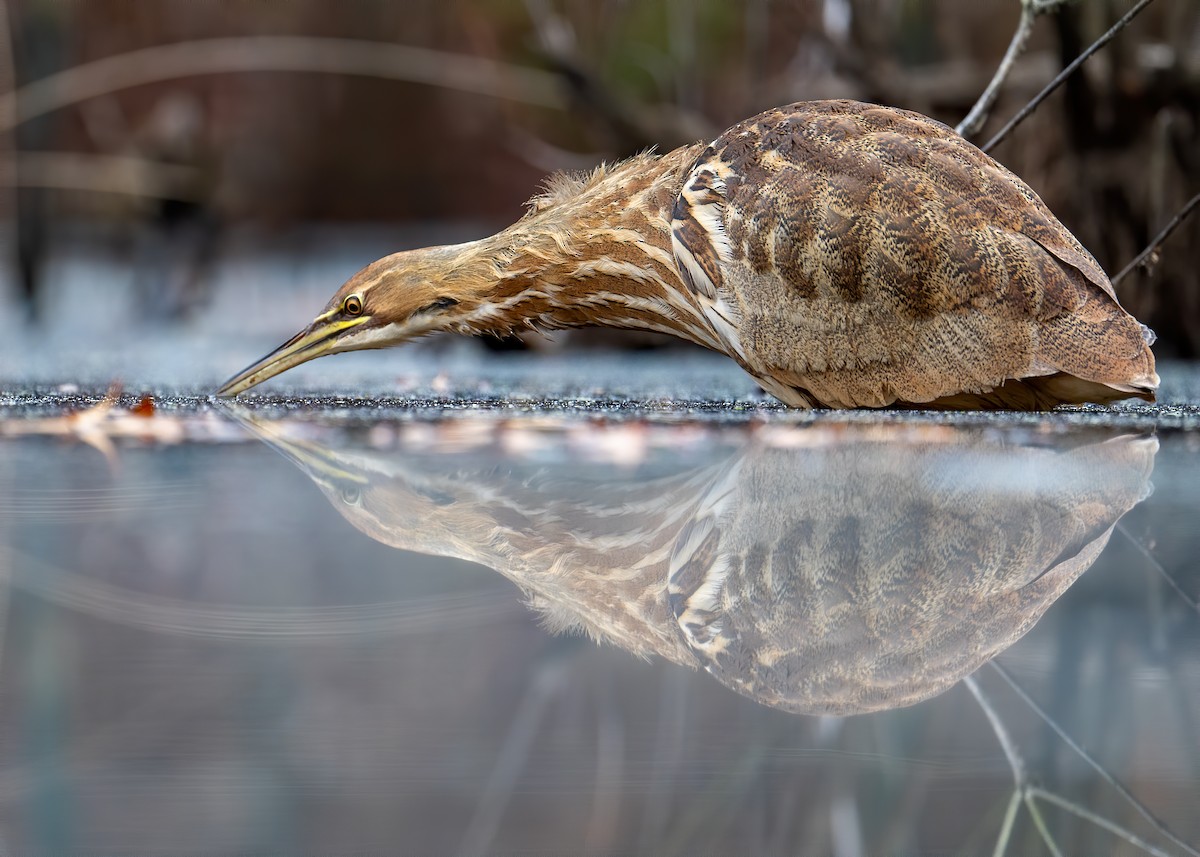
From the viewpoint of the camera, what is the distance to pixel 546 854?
2.06 feet

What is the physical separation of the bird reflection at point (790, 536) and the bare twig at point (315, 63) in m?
3.60

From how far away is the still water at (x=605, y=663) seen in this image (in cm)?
65

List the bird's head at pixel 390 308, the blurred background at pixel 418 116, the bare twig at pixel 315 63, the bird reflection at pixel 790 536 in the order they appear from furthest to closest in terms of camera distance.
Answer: the bare twig at pixel 315 63
the blurred background at pixel 418 116
the bird's head at pixel 390 308
the bird reflection at pixel 790 536

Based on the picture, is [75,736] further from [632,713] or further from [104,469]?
[104,469]

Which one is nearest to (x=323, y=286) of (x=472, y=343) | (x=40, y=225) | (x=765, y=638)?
(x=40, y=225)

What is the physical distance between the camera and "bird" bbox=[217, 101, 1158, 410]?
1.77 m

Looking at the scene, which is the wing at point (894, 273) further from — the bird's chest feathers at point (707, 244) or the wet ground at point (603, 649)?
the wet ground at point (603, 649)

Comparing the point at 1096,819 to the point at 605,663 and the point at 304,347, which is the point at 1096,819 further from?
the point at 304,347

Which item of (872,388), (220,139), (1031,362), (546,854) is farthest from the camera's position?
(220,139)

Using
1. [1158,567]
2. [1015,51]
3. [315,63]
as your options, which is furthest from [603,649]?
[315,63]

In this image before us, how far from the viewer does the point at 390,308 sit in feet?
7.16

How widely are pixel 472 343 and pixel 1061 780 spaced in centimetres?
303

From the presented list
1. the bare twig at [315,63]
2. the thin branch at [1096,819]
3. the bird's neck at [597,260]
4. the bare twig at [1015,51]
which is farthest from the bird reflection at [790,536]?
the bare twig at [315,63]

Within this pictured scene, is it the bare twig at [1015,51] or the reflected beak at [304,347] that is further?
the reflected beak at [304,347]
